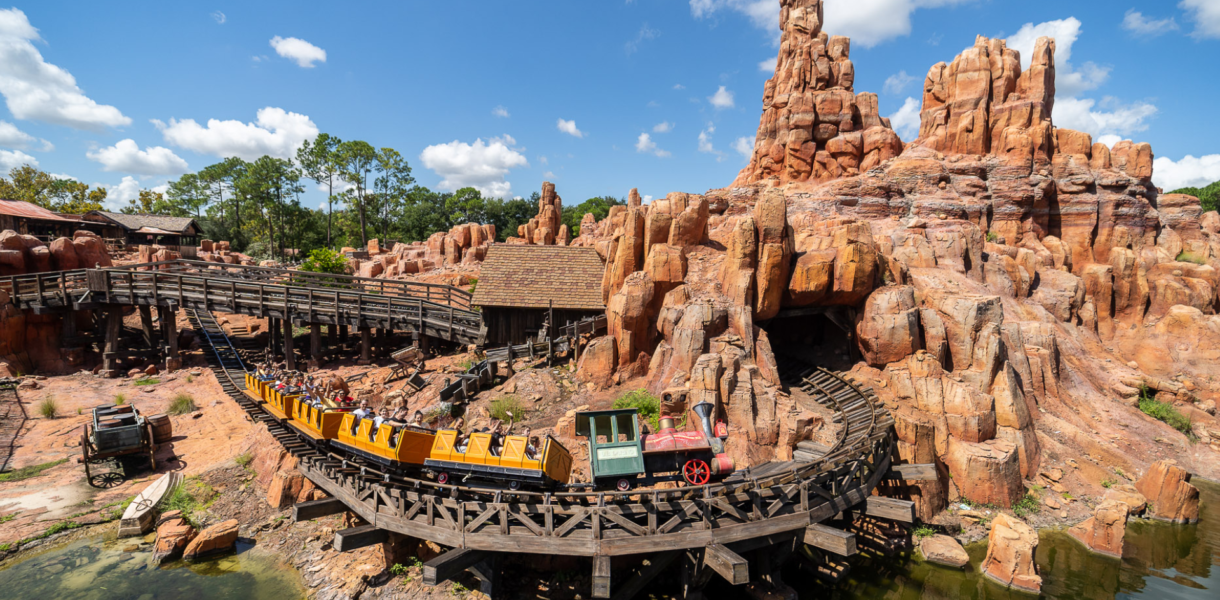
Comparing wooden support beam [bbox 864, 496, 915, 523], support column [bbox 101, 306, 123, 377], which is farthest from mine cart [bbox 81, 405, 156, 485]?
wooden support beam [bbox 864, 496, 915, 523]

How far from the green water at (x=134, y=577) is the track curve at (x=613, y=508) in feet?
7.04

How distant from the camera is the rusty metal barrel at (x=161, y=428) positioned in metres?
17.1

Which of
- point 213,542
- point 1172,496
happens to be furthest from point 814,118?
point 213,542

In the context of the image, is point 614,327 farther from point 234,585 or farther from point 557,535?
point 234,585

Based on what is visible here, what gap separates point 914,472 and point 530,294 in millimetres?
15299

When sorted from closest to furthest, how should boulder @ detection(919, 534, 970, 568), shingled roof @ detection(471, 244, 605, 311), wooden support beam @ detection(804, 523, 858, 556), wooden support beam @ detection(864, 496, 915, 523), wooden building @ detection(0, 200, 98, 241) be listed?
wooden support beam @ detection(804, 523, 858, 556) → wooden support beam @ detection(864, 496, 915, 523) → boulder @ detection(919, 534, 970, 568) → shingled roof @ detection(471, 244, 605, 311) → wooden building @ detection(0, 200, 98, 241)

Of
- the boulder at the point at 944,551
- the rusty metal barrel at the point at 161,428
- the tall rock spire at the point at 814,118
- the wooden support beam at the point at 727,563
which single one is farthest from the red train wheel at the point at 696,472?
the tall rock spire at the point at 814,118

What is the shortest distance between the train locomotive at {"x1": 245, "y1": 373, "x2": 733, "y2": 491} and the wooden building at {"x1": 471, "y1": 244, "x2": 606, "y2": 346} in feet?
34.8

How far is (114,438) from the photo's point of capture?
48.4ft

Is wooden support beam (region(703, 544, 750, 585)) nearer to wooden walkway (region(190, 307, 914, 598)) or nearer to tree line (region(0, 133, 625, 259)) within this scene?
→ wooden walkway (region(190, 307, 914, 598))

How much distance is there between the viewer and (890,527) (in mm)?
12852

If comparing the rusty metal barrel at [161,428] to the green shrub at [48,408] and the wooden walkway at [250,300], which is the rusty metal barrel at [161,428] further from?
the wooden walkway at [250,300]

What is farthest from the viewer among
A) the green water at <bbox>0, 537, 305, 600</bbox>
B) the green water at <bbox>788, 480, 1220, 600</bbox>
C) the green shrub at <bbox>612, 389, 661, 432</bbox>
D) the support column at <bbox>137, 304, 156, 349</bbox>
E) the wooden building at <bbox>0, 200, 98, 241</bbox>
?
the wooden building at <bbox>0, 200, 98, 241</bbox>

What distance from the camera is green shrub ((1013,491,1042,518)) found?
13.5 meters
